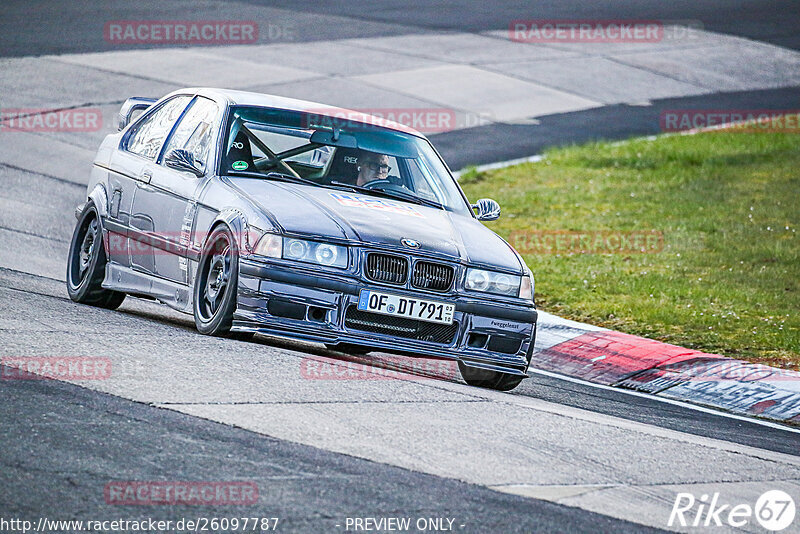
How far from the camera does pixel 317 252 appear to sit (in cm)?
768

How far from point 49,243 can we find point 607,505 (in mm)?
8748

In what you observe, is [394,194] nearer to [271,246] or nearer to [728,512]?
[271,246]

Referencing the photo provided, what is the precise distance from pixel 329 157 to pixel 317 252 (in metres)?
1.42

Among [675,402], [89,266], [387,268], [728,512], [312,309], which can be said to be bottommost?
[675,402]

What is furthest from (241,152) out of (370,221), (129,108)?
(129,108)

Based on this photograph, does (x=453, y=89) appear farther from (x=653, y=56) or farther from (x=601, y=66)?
(x=653, y=56)

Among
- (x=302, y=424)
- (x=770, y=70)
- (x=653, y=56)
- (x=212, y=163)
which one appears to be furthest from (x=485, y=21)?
(x=302, y=424)

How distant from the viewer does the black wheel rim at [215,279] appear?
7855 mm

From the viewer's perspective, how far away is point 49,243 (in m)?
13.0

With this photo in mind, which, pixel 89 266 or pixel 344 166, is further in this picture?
pixel 89 266

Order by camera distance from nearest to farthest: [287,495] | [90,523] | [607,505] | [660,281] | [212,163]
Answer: [90,523] → [287,495] → [607,505] → [212,163] → [660,281]

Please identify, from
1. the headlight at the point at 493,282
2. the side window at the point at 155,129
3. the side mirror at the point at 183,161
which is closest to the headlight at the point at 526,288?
the headlight at the point at 493,282

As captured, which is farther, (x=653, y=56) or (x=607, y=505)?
(x=653, y=56)

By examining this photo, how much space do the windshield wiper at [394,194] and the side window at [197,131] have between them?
0.91 meters
